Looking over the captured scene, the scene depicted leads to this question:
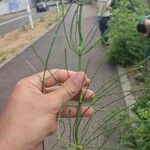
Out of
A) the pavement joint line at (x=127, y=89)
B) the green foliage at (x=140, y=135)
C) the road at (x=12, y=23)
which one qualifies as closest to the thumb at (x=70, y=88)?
the pavement joint line at (x=127, y=89)

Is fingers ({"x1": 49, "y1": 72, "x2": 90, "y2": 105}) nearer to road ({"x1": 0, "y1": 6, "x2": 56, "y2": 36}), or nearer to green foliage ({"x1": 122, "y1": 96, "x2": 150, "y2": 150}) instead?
green foliage ({"x1": 122, "y1": 96, "x2": 150, "y2": 150})

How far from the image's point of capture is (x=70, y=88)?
78.0 inches

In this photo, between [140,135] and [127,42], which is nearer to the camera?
[140,135]

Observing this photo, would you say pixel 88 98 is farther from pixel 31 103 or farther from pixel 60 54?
pixel 60 54

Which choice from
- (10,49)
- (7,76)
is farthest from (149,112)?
(10,49)

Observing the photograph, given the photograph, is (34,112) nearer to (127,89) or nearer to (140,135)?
(140,135)

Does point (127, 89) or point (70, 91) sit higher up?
point (70, 91)

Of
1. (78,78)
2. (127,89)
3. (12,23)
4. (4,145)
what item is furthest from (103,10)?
(12,23)

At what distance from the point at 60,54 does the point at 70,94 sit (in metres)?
14.2

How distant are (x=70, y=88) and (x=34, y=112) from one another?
0.18 meters

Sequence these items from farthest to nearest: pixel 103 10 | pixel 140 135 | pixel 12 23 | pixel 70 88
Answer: pixel 12 23
pixel 140 135
pixel 103 10
pixel 70 88

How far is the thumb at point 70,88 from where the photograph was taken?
198 cm

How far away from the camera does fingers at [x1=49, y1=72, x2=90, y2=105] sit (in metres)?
1.98

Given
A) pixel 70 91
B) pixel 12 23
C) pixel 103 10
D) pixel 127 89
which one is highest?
pixel 103 10
